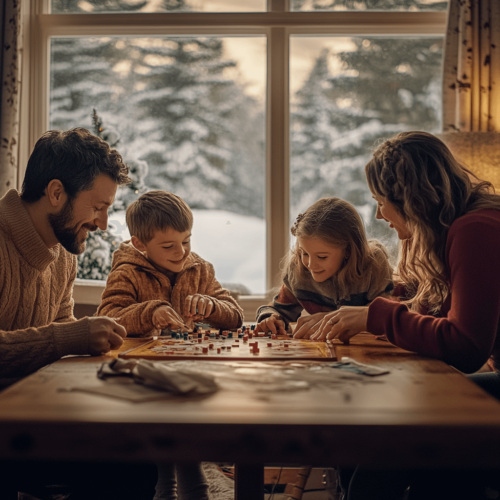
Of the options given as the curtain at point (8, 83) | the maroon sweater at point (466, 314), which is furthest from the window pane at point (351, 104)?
the maroon sweater at point (466, 314)

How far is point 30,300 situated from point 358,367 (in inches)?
42.3

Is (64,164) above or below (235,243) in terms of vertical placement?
above

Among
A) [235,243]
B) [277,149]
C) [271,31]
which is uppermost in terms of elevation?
[271,31]

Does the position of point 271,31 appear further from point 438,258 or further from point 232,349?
point 232,349

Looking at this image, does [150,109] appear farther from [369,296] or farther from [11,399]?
[11,399]

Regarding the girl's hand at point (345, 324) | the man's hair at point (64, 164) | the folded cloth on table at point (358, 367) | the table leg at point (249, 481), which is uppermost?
the man's hair at point (64, 164)

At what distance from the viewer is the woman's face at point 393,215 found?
1.67 meters

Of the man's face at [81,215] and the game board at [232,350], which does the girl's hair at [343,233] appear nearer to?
the game board at [232,350]

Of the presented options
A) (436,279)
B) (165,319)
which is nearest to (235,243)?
(165,319)

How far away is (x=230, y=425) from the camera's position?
793mm

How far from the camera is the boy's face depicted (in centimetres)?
210

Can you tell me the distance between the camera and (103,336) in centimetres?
136

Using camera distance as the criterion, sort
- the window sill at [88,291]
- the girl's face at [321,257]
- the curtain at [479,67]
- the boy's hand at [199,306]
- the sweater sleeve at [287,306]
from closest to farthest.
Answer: the boy's hand at [199,306], the girl's face at [321,257], the sweater sleeve at [287,306], the window sill at [88,291], the curtain at [479,67]

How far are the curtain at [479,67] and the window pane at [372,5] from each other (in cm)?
28
